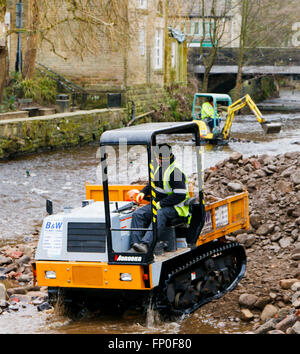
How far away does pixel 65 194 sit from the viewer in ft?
61.5

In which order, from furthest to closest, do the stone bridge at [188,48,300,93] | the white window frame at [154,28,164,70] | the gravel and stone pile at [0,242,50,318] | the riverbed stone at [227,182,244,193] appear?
the stone bridge at [188,48,300,93] → the white window frame at [154,28,164,70] → the riverbed stone at [227,182,244,193] → the gravel and stone pile at [0,242,50,318]

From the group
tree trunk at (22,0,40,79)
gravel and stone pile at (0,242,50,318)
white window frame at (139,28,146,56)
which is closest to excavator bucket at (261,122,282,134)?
white window frame at (139,28,146,56)

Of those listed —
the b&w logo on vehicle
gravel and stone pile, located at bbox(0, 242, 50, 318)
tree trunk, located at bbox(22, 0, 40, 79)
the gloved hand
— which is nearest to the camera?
the b&w logo on vehicle

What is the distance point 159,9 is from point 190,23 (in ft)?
78.2

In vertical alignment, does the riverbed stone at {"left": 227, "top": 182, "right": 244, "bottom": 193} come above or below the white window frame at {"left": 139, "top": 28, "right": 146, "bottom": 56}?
below

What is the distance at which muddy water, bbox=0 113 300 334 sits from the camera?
8.69 meters

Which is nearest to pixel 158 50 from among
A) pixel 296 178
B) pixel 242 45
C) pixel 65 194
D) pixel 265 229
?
pixel 242 45

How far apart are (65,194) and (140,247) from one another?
10.7 meters

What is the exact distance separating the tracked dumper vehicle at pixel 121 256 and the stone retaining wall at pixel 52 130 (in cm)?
1600

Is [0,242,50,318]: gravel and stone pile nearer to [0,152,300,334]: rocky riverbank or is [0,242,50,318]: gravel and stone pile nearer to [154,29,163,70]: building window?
[0,152,300,334]: rocky riverbank

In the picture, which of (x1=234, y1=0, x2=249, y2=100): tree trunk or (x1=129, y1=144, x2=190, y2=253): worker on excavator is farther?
(x1=234, y1=0, x2=249, y2=100): tree trunk

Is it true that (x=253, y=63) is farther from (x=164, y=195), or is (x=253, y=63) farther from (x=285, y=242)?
(x=164, y=195)
